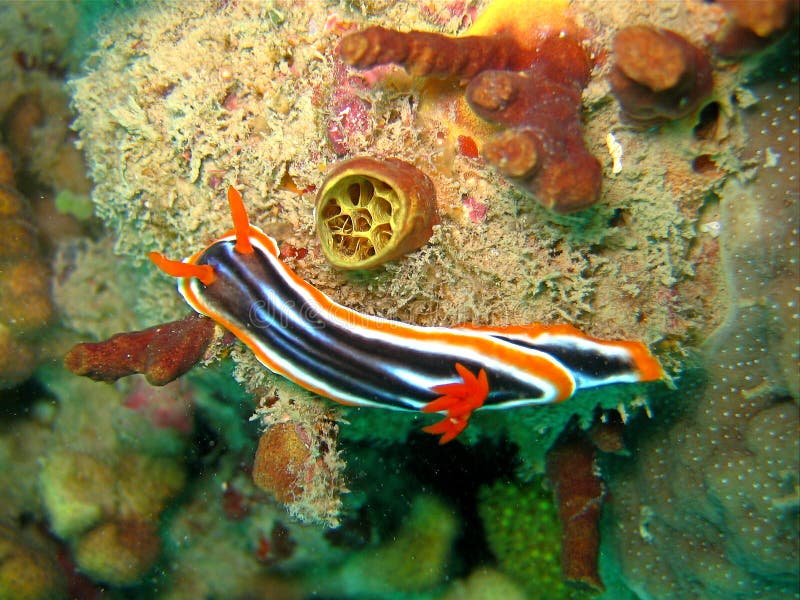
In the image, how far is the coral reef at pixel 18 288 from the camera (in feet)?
16.2

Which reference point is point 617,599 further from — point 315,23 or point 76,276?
point 76,276

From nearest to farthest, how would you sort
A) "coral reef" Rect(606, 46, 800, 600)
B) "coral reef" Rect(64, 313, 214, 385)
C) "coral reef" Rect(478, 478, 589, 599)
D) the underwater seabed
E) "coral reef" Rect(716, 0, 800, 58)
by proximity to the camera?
"coral reef" Rect(716, 0, 800, 58), the underwater seabed, "coral reef" Rect(606, 46, 800, 600), "coral reef" Rect(64, 313, 214, 385), "coral reef" Rect(478, 478, 589, 599)

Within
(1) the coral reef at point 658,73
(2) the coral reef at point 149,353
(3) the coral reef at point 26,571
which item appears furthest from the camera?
(3) the coral reef at point 26,571

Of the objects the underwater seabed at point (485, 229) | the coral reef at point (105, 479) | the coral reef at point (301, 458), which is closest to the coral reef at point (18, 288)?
the underwater seabed at point (485, 229)

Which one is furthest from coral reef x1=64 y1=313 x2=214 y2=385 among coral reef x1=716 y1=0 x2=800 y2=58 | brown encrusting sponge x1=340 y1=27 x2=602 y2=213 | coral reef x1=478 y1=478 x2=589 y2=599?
coral reef x1=478 y1=478 x2=589 y2=599

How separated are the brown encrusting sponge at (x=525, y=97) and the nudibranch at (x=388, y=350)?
3.40 ft

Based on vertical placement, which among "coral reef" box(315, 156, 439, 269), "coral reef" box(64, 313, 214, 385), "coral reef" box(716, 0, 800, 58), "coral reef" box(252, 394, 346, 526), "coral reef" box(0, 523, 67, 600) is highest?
"coral reef" box(716, 0, 800, 58)

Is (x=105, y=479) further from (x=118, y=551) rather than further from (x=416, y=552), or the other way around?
(x=416, y=552)

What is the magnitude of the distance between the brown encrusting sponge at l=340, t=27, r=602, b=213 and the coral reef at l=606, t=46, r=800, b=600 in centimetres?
96

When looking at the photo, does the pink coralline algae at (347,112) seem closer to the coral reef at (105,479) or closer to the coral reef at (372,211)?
the coral reef at (372,211)

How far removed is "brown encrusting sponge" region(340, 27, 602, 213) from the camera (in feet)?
7.50

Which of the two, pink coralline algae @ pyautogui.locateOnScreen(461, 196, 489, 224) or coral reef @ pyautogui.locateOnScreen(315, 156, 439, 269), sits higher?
pink coralline algae @ pyautogui.locateOnScreen(461, 196, 489, 224)

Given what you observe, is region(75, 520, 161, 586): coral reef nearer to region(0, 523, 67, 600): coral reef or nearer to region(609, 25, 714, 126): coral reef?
region(0, 523, 67, 600): coral reef

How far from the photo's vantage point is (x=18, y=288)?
507cm
